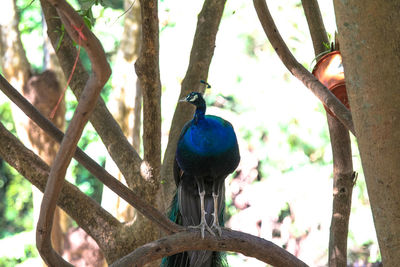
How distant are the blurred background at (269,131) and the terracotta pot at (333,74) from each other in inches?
189

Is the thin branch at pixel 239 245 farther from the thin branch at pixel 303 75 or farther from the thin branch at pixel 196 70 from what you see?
the thin branch at pixel 196 70

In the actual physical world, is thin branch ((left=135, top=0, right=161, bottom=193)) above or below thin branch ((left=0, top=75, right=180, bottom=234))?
above

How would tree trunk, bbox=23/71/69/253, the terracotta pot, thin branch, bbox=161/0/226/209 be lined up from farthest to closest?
tree trunk, bbox=23/71/69/253
thin branch, bbox=161/0/226/209
the terracotta pot

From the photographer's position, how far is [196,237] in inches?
113

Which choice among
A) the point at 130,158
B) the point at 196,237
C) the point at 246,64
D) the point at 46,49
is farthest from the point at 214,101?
the point at 196,237

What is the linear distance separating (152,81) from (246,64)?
650 centimetres

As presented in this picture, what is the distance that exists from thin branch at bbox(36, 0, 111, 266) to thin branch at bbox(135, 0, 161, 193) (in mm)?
1046

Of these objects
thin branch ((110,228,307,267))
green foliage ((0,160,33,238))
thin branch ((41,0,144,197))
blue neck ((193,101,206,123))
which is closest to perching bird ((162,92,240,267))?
blue neck ((193,101,206,123))

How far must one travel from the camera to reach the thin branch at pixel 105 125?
3646mm

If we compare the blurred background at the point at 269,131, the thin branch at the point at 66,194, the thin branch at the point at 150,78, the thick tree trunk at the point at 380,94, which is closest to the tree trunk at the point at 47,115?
the blurred background at the point at 269,131

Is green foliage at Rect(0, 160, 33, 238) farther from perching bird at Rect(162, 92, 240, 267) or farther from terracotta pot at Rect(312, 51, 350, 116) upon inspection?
terracotta pot at Rect(312, 51, 350, 116)

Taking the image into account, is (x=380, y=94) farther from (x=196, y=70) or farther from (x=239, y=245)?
(x=196, y=70)

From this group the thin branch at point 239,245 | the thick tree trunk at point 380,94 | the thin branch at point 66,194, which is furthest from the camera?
the thin branch at point 66,194

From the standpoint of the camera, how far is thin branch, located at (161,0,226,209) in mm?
4094
